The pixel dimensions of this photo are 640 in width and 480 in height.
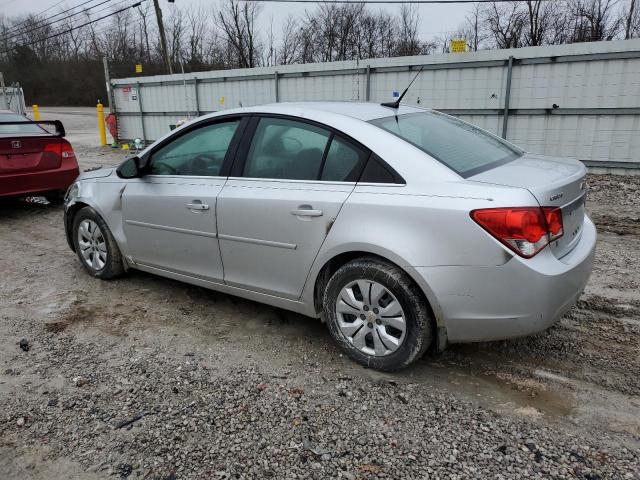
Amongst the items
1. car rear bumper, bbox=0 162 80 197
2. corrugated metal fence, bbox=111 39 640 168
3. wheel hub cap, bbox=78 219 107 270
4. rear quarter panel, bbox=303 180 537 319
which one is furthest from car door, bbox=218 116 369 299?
corrugated metal fence, bbox=111 39 640 168

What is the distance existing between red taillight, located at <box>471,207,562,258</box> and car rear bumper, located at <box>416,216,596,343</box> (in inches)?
2.6

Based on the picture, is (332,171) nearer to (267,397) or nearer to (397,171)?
(397,171)

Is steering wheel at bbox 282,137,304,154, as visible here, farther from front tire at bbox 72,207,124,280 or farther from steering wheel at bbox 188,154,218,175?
front tire at bbox 72,207,124,280

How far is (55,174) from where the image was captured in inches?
293

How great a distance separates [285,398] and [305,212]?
1090 mm

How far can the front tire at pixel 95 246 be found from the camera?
454cm

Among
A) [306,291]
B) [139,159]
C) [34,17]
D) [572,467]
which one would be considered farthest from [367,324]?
[34,17]

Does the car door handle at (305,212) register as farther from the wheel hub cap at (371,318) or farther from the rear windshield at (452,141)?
the rear windshield at (452,141)

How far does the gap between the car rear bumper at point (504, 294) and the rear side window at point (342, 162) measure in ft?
2.39

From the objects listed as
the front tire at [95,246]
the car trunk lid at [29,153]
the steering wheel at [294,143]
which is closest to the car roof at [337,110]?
the steering wheel at [294,143]

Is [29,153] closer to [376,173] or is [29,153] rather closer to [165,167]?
[165,167]

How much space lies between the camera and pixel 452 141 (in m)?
3.29

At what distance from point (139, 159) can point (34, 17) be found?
45689mm

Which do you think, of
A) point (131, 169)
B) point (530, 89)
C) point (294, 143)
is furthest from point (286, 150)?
point (530, 89)
